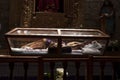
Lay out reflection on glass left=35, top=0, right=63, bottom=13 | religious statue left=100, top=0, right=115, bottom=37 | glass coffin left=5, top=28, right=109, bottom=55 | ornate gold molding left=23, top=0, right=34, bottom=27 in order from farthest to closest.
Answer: reflection on glass left=35, top=0, right=63, bottom=13 → ornate gold molding left=23, top=0, right=34, bottom=27 → religious statue left=100, top=0, right=115, bottom=37 → glass coffin left=5, top=28, right=109, bottom=55

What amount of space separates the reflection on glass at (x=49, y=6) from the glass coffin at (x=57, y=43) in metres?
7.19

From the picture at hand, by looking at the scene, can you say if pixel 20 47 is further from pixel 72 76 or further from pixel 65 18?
pixel 65 18

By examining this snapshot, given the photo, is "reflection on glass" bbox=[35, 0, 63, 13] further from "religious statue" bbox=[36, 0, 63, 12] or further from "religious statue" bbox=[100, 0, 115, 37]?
"religious statue" bbox=[100, 0, 115, 37]

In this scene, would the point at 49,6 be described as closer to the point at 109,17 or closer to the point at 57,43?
the point at 109,17

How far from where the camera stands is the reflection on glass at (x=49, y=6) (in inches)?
492

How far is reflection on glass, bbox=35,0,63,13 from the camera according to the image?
12.5 m

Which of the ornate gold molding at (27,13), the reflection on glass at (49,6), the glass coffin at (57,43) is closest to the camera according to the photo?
the glass coffin at (57,43)

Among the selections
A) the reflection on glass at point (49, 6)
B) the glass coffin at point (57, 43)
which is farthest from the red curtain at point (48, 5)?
the glass coffin at point (57, 43)

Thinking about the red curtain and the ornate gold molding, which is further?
the red curtain

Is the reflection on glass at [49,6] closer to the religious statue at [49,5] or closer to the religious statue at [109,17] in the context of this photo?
the religious statue at [49,5]

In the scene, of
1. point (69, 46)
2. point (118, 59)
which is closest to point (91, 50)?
point (69, 46)

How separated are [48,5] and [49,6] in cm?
7

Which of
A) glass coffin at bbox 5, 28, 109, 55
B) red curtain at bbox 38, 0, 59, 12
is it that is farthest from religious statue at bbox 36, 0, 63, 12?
glass coffin at bbox 5, 28, 109, 55

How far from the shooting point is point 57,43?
4996 millimetres
